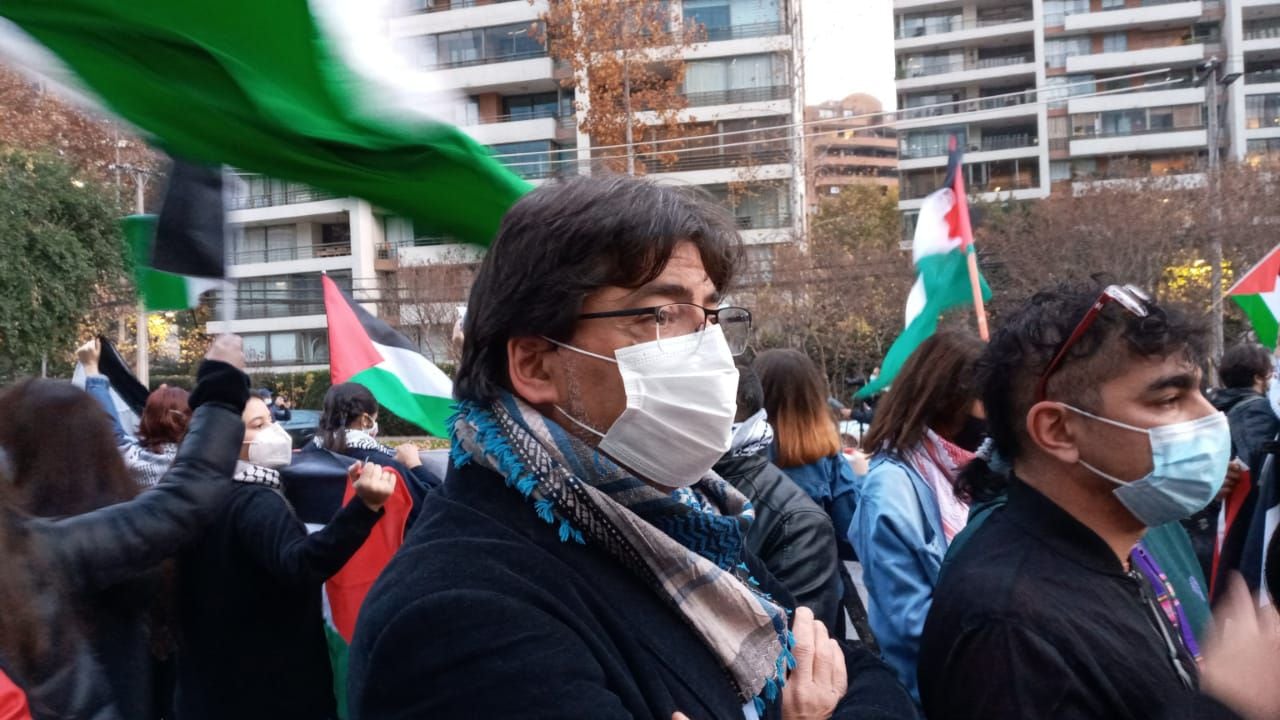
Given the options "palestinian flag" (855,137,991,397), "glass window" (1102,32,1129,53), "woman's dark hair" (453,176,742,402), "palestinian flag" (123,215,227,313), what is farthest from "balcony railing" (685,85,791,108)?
"woman's dark hair" (453,176,742,402)

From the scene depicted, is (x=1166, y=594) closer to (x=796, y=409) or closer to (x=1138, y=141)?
(x=796, y=409)

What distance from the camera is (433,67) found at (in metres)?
1.47

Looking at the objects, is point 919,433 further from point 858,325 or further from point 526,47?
point 858,325

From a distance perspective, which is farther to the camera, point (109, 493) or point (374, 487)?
point (374, 487)

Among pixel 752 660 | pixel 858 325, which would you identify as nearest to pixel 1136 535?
pixel 752 660

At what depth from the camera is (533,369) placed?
70.5 inches

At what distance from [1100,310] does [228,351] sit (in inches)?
82.7

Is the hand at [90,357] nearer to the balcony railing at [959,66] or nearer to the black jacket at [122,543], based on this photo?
the black jacket at [122,543]

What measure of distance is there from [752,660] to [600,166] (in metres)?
0.93

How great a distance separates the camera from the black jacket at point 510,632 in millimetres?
1396

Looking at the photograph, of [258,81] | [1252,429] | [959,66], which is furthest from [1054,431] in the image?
[959,66]

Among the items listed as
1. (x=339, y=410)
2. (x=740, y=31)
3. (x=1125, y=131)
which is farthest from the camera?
(x=1125, y=131)

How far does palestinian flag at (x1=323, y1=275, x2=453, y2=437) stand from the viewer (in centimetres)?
484

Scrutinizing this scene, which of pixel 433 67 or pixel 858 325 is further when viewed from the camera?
pixel 858 325
